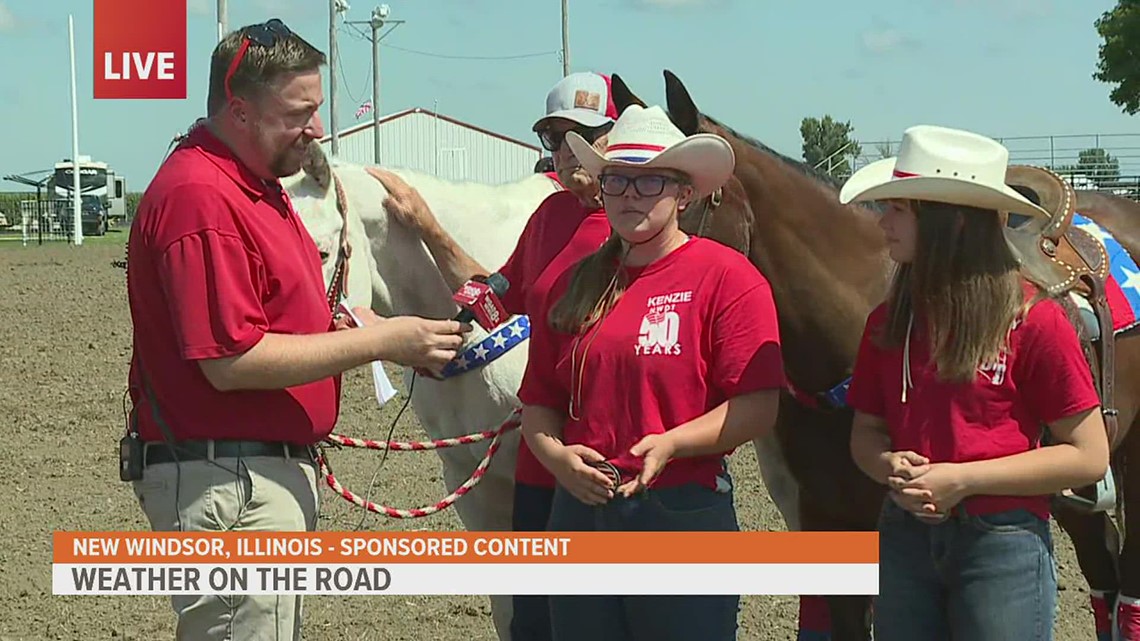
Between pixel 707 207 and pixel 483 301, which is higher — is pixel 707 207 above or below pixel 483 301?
above

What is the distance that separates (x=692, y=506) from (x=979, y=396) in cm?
61

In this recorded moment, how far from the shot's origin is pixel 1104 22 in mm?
33875

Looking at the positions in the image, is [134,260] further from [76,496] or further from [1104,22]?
[1104,22]

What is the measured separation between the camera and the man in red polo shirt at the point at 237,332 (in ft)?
8.15

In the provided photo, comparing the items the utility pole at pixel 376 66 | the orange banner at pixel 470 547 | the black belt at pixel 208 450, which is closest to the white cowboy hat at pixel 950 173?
the orange banner at pixel 470 547

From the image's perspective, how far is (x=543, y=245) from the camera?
3.36m

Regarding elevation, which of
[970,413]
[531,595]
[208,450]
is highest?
[970,413]

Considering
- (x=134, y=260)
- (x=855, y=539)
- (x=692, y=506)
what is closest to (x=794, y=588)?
(x=855, y=539)

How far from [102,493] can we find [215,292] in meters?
5.09

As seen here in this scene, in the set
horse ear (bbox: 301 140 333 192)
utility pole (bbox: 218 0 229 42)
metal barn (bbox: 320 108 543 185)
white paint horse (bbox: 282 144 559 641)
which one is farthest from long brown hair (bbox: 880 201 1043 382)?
metal barn (bbox: 320 108 543 185)

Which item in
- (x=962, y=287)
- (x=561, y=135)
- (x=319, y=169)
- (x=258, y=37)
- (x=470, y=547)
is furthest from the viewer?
(x=319, y=169)

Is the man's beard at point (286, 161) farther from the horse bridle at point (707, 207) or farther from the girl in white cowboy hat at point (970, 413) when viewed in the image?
the girl in white cowboy hat at point (970, 413)

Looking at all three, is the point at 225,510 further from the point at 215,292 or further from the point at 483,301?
the point at 483,301

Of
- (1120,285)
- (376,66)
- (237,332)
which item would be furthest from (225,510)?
(376,66)
